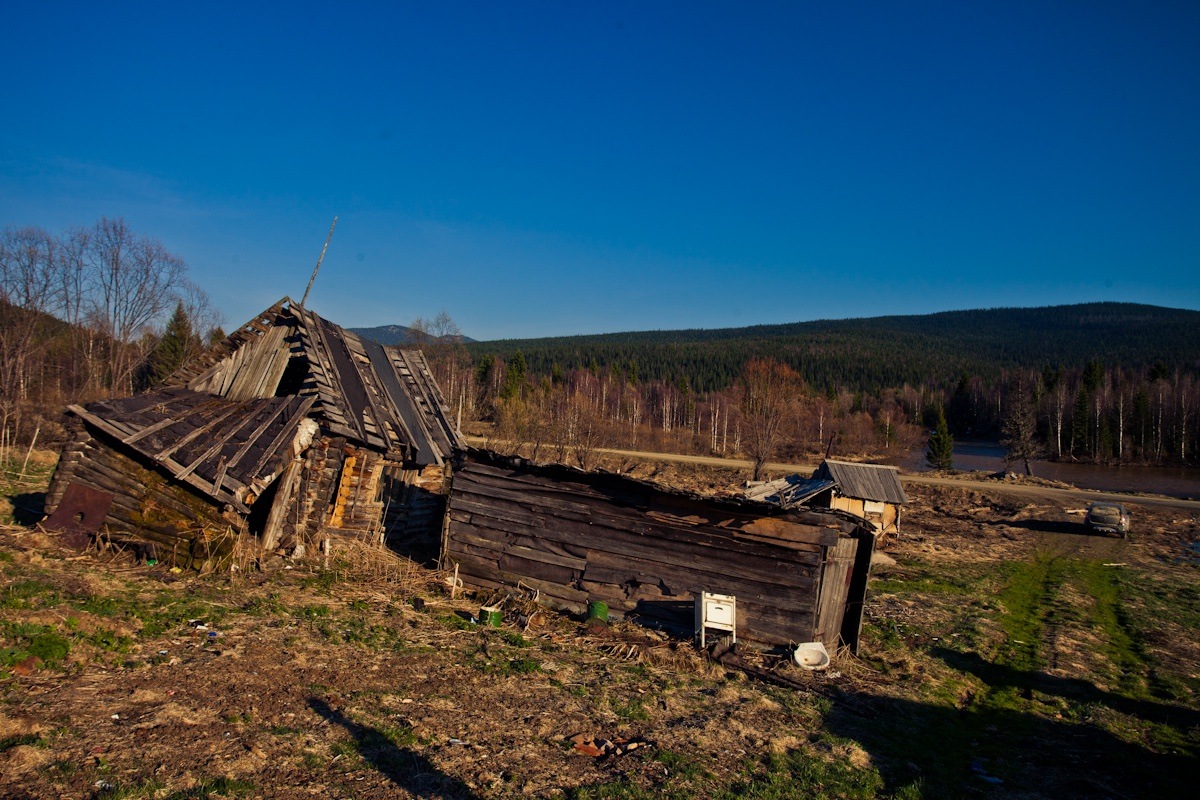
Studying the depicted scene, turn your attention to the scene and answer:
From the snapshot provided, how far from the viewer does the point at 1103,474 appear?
6047cm

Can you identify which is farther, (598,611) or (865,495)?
(865,495)

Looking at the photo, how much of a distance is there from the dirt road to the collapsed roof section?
55.2 ft

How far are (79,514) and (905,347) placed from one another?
17340cm

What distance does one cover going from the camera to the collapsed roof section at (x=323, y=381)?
15.2 meters

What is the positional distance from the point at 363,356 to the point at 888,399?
103 metres

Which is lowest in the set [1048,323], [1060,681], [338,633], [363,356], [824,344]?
[1060,681]

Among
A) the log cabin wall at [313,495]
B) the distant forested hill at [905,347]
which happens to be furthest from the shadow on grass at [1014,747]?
the distant forested hill at [905,347]

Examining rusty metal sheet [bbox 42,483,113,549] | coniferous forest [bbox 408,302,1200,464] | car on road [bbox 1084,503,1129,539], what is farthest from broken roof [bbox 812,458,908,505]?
rusty metal sheet [bbox 42,483,113,549]

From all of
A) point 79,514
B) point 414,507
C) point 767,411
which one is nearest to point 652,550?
point 414,507

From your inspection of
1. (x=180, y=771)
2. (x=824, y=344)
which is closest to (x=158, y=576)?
(x=180, y=771)

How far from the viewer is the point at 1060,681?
12.1m

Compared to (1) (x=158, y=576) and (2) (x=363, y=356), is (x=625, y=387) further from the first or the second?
Result: (1) (x=158, y=576)

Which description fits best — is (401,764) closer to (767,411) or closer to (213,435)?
(213,435)

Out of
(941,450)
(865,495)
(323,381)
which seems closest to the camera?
(323,381)
